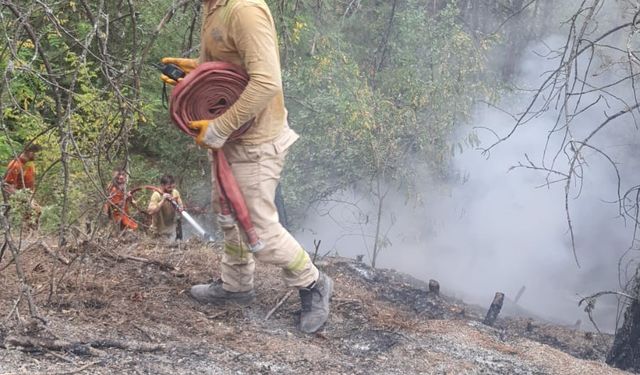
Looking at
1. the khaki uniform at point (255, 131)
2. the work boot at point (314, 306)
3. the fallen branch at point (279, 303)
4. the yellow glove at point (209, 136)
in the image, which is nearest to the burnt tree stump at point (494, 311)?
the fallen branch at point (279, 303)

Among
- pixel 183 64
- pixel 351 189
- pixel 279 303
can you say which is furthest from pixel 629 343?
pixel 351 189

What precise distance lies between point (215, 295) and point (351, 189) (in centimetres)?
615

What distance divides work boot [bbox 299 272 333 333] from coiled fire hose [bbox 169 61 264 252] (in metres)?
0.44

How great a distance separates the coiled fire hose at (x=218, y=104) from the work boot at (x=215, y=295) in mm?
505

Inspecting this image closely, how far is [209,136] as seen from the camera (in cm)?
387

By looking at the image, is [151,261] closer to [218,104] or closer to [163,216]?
[218,104]

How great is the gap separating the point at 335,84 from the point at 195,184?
2288 millimetres

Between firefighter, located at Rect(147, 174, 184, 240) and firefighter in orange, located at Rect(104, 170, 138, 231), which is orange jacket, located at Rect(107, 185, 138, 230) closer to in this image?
firefighter in orange, located at Rect(104, 170, 138, 231)

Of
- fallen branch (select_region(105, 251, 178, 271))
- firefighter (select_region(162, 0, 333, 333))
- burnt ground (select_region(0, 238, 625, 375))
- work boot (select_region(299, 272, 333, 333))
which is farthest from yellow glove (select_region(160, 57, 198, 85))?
work boot (select_region(299, 272, 333, 333))

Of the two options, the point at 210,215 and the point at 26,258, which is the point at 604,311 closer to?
the point at 210,215

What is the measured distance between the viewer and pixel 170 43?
9477 millimetres

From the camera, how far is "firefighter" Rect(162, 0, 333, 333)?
12.4 ft

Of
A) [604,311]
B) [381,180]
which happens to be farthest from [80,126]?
[604,311]

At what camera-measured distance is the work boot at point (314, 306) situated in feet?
13.9
